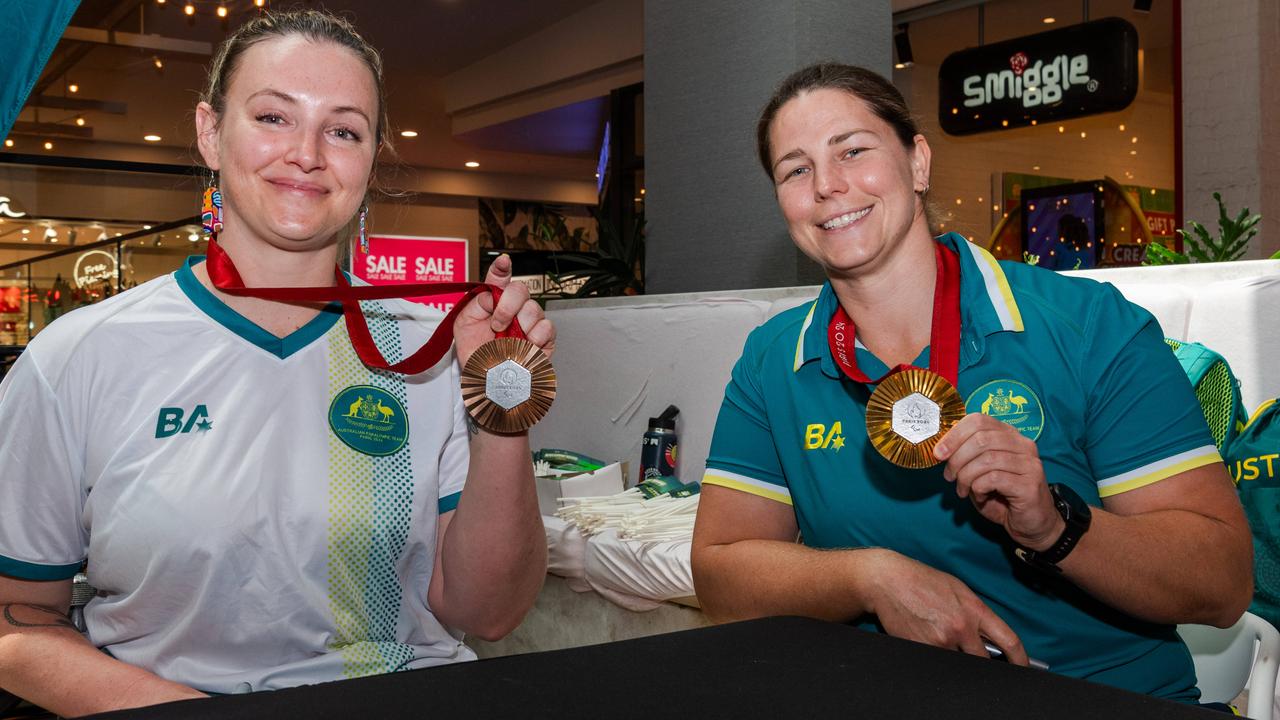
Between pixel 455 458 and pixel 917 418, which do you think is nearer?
pixel 917 418

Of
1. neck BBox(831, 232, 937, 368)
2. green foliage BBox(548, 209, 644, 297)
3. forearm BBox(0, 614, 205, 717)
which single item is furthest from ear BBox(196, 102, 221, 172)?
green foliage BBox(548, 209, 644, 297)

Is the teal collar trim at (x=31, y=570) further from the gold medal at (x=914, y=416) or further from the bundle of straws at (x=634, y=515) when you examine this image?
the bundle of straws at (x=634, y=515)

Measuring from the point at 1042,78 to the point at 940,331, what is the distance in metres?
4.64

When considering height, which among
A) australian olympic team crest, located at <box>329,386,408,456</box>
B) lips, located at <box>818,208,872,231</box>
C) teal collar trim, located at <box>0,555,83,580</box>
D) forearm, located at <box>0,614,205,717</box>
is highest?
lips, located at <box>818,208,872,231</box>

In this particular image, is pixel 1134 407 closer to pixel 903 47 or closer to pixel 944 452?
pixel 944 452

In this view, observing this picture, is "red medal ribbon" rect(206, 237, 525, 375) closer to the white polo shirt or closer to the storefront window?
the white polo shirt

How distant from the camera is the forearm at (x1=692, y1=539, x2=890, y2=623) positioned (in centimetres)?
133

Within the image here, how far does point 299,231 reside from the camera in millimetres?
1360

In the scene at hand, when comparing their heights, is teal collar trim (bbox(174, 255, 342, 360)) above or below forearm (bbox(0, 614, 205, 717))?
above

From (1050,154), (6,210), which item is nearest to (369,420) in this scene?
(1050,154)

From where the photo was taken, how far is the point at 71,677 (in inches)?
47.3

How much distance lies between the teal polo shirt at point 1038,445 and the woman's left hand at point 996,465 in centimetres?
22

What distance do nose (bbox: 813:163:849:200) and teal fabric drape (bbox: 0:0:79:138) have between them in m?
0.99

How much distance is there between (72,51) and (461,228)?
25.7 feet
